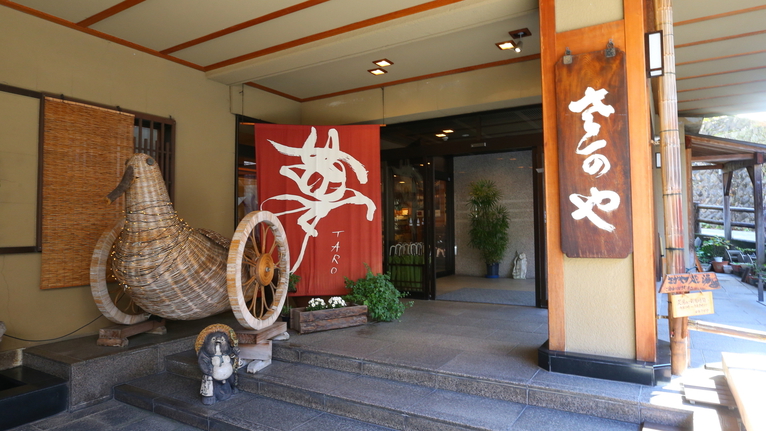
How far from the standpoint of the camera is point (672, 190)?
117 inches

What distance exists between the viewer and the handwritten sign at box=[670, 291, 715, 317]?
2.80 m

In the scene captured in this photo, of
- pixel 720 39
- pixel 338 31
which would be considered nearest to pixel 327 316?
pixel 338 31

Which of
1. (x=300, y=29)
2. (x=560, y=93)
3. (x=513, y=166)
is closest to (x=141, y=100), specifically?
(x=300, y=29)

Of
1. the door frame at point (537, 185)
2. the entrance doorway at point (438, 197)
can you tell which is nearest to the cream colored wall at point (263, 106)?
the entrance doorway at point (438, 197)

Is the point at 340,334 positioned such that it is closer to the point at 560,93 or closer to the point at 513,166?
the point at 560,93

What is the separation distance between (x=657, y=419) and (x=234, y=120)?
571 cm

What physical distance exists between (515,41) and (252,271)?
12.3 ft

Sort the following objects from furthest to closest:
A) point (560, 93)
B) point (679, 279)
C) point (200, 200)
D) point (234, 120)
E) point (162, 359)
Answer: point (234, 120) < point (200, 200) < point (162, 359) < point (560, 93) < point (679, 279)

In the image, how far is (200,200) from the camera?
5594 mm

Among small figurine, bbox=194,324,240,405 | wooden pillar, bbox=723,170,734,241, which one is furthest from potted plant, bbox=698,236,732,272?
small figurine, bbox=194,324,240,405

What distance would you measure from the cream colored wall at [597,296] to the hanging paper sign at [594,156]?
0.13 meters

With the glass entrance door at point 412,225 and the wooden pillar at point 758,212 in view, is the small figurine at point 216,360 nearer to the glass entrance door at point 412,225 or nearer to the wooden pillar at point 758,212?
the glass entrance door at point 412,225

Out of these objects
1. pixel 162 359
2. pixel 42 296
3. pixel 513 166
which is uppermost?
pixel 513 166

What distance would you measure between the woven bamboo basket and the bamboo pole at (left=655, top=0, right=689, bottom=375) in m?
3.18
